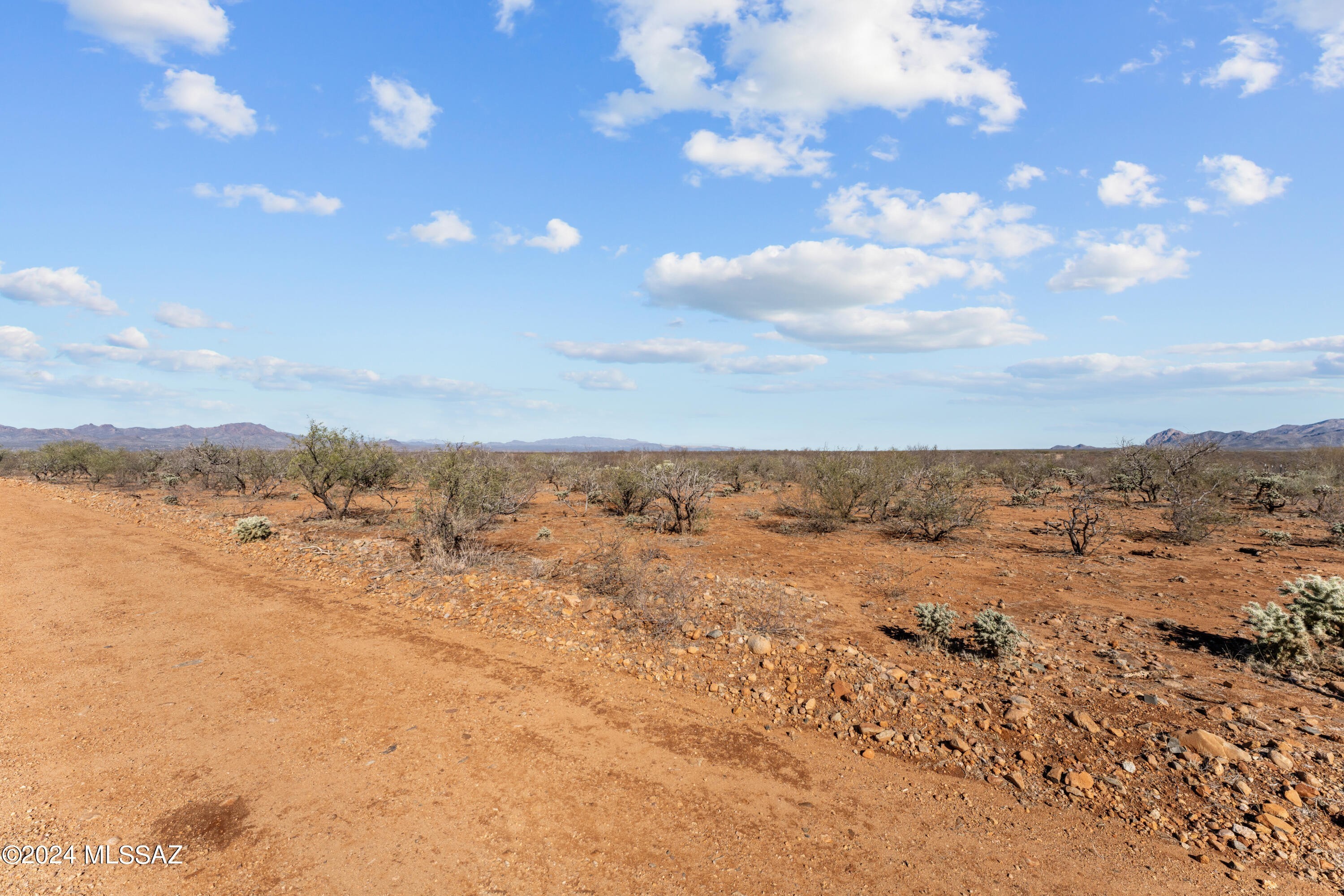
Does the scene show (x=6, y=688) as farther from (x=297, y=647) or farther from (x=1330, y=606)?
(x=1330, y=606)

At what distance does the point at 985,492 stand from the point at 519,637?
84.9 feet

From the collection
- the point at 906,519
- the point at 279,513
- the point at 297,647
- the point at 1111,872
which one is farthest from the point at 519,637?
the point at 279,513

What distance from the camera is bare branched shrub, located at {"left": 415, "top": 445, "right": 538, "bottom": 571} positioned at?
10.8 m

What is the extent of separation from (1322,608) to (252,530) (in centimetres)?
1900

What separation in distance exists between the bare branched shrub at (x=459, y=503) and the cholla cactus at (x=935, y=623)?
7712mm

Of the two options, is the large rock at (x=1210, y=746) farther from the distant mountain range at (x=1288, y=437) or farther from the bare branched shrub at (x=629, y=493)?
the distant mountain range at (x=1288, y=437)

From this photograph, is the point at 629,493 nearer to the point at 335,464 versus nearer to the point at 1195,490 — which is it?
the point at 335,464

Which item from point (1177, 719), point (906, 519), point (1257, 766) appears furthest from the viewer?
point (906, 519)

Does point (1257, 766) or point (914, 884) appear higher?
point (1257, 766)

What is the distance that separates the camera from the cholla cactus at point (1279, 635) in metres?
6.36

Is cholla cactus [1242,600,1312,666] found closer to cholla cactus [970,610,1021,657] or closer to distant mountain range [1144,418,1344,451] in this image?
cholla cactus [970,610,1021,657]

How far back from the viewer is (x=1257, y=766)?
446 centimetres

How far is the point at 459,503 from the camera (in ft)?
39.8

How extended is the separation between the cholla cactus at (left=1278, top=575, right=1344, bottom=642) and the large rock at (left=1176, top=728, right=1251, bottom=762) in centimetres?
333
